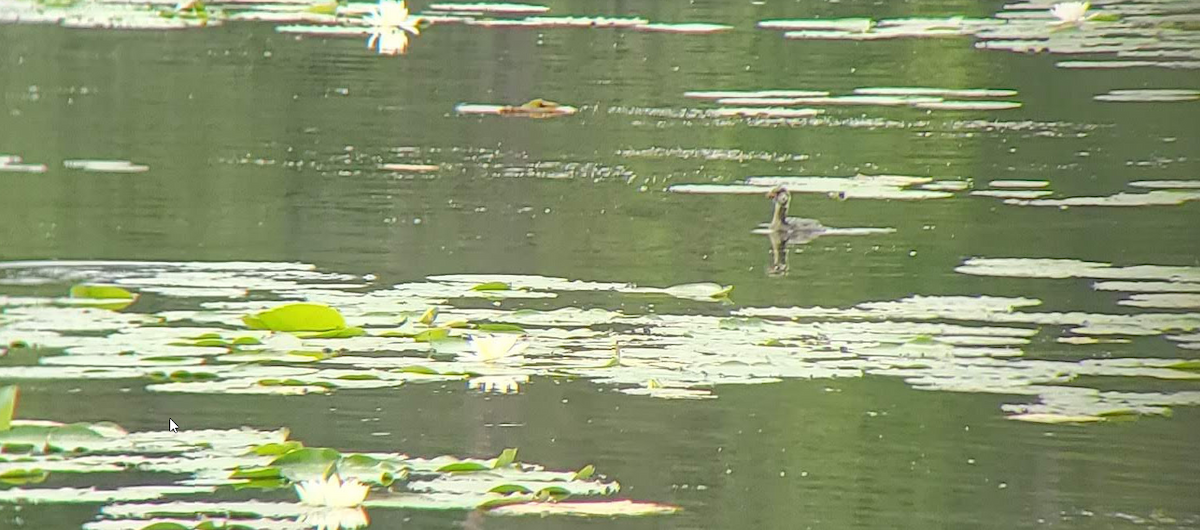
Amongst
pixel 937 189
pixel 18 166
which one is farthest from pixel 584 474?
pixel 18 166

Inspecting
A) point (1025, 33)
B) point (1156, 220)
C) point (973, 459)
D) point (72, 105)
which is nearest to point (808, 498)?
point (973, 459)

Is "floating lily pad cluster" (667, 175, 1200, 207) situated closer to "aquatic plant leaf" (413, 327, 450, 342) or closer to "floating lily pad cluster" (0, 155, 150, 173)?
"floating lily pad cluster" (0, 155, 150, 173)

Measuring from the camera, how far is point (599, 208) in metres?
7.02

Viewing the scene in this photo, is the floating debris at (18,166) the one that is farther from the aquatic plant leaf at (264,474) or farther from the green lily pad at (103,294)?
the aquatic plant leaf at (264,474)

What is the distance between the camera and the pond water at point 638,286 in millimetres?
3758

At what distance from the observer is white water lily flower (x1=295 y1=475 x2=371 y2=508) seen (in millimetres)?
3340

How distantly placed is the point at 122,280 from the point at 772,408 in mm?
1858

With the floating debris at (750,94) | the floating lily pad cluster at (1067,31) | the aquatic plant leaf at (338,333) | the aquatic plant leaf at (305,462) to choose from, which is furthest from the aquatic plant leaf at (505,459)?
the floating lily pad cluster at (1067,31)

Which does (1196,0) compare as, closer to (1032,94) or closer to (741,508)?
(1032,94)

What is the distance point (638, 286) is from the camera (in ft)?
18.2

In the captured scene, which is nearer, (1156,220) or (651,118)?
(1156,220)

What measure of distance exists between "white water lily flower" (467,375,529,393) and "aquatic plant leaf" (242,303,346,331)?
1.48 feet

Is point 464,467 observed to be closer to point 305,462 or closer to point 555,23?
point 305,462

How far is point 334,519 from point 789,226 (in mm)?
3267
